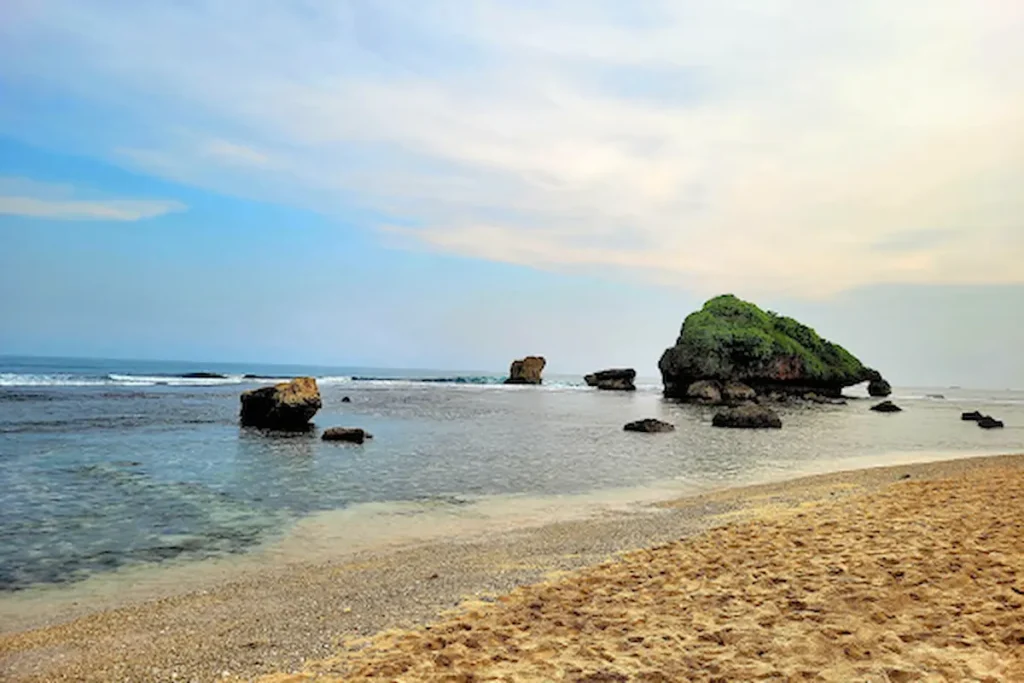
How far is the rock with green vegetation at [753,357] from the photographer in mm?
94625

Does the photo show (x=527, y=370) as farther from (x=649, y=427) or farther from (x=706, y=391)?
(x=649, y=427)

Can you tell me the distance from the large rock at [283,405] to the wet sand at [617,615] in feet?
84.3

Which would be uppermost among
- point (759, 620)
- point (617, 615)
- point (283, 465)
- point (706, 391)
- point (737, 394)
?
point (706, 391)

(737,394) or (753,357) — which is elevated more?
(753,357)

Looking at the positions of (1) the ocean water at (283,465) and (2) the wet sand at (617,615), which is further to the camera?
(1) the ocean water at (283,465)

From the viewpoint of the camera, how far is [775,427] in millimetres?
43375

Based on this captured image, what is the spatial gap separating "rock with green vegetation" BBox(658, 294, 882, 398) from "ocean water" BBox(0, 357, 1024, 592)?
149ft

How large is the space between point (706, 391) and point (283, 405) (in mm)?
64216

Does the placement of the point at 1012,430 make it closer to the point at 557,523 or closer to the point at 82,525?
the point at 557,523

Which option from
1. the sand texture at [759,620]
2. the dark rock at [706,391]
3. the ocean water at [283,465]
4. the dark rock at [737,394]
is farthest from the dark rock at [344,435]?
the dark rock at [737,394]

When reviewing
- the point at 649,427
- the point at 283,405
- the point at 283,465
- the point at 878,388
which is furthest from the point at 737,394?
the point at 283,465

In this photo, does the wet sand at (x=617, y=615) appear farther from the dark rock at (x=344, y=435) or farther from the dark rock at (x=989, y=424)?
the dark rock at (x=989, y=424)

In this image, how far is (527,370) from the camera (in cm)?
14325

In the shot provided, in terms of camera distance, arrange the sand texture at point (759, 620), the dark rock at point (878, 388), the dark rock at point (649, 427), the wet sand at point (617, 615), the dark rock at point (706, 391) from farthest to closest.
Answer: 1. the dark rock at point (878, 388)
2. the dark rock at point (706, 391)
3. the dark rock at point (649, 427)
4. the wet sand at point (617, 615)
5. the sand texture at point (759, 620)
